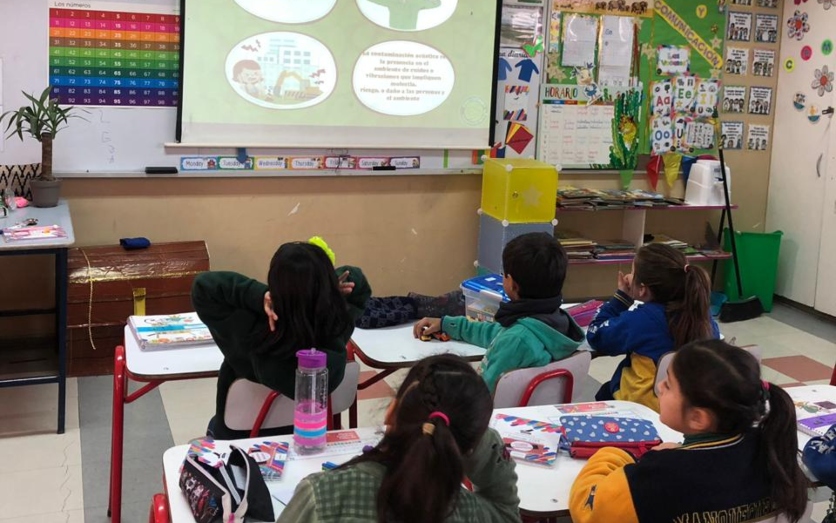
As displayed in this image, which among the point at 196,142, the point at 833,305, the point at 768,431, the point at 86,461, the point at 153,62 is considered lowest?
the point at 86,461

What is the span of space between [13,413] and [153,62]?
1785mm

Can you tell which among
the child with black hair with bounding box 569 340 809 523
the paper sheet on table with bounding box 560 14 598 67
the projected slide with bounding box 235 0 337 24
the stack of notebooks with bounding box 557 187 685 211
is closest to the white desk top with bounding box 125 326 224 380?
the child with black hair with bounding box 569 340 809 523

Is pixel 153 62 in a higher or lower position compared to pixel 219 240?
higher

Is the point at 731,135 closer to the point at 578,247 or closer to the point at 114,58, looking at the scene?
the point at 578,247

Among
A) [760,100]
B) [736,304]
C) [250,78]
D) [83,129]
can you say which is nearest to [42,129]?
[83,129]

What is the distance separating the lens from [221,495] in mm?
1661

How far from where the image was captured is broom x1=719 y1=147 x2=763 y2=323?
18.1ft

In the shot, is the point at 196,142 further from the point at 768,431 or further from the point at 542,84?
the point at 768,431

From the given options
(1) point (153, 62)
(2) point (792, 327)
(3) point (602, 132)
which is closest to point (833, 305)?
(2) point (792, 327)

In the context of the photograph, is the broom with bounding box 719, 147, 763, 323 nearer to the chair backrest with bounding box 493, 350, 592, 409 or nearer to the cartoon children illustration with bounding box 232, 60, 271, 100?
the cartoon children illustration with bounding box 232, 60, 271, 100

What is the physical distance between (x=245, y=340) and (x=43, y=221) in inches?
74.4

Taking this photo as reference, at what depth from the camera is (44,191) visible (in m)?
4.04

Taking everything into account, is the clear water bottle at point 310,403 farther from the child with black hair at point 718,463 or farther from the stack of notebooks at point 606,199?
the stack of notebooks at point 606,199

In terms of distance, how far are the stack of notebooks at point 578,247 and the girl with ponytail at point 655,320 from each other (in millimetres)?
2449
